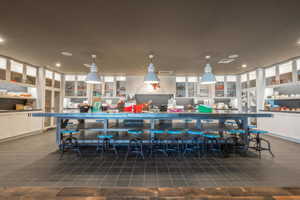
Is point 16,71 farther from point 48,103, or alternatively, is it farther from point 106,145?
point 106,145

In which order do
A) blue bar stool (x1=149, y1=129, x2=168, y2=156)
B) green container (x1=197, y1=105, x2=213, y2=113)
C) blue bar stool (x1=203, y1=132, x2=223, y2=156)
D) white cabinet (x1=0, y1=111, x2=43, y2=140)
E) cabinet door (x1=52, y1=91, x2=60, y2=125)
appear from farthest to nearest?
cabinet door (x1=52, y1=91, x2=60, y2=125) → white cabinet (x1=0, y1=111, x2=43, y2=140) → green container (x1=197, y1=105, x2=213, y2=113) → blue bar stool (x1=203, y1=132, x2=223, y2=156) → blue bar stool (x1=149, y1=129, x2=168, y2=156)

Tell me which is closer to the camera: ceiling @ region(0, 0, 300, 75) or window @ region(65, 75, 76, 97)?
ceiling @ region(0, 0, 300, 75)

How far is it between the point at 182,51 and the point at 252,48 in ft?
5.72

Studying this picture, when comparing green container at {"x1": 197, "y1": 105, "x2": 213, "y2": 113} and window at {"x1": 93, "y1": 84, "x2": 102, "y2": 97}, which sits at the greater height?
window at {"x1": 93, "y1": 84, "x2": 102, "y2": 97}

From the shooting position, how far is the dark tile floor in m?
2.06

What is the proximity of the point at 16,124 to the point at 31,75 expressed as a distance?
1.86 m

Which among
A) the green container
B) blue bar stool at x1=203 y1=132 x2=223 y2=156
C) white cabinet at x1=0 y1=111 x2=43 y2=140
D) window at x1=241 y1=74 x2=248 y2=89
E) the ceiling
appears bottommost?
blue bar stool at x1=203 y1=132 x2=223 y2=156

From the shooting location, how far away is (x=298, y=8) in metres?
2.07

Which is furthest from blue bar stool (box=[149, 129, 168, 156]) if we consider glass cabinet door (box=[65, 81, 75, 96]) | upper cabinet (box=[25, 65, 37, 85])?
glass cabinet door (box=[65, 81, 75, 96])

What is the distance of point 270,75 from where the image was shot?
5.28m

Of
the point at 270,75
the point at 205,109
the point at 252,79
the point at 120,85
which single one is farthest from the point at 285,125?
the point at 120,85

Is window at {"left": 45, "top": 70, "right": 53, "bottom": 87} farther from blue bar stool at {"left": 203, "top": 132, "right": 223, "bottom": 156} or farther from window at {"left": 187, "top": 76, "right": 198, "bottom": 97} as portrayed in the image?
blue bar stool at {"left": 203, "top": 132, "right": 223, "bottom": 156}

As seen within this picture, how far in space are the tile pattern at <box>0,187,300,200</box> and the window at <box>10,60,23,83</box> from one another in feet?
14.3

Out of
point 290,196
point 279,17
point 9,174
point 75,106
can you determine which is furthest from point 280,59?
point 75,106
